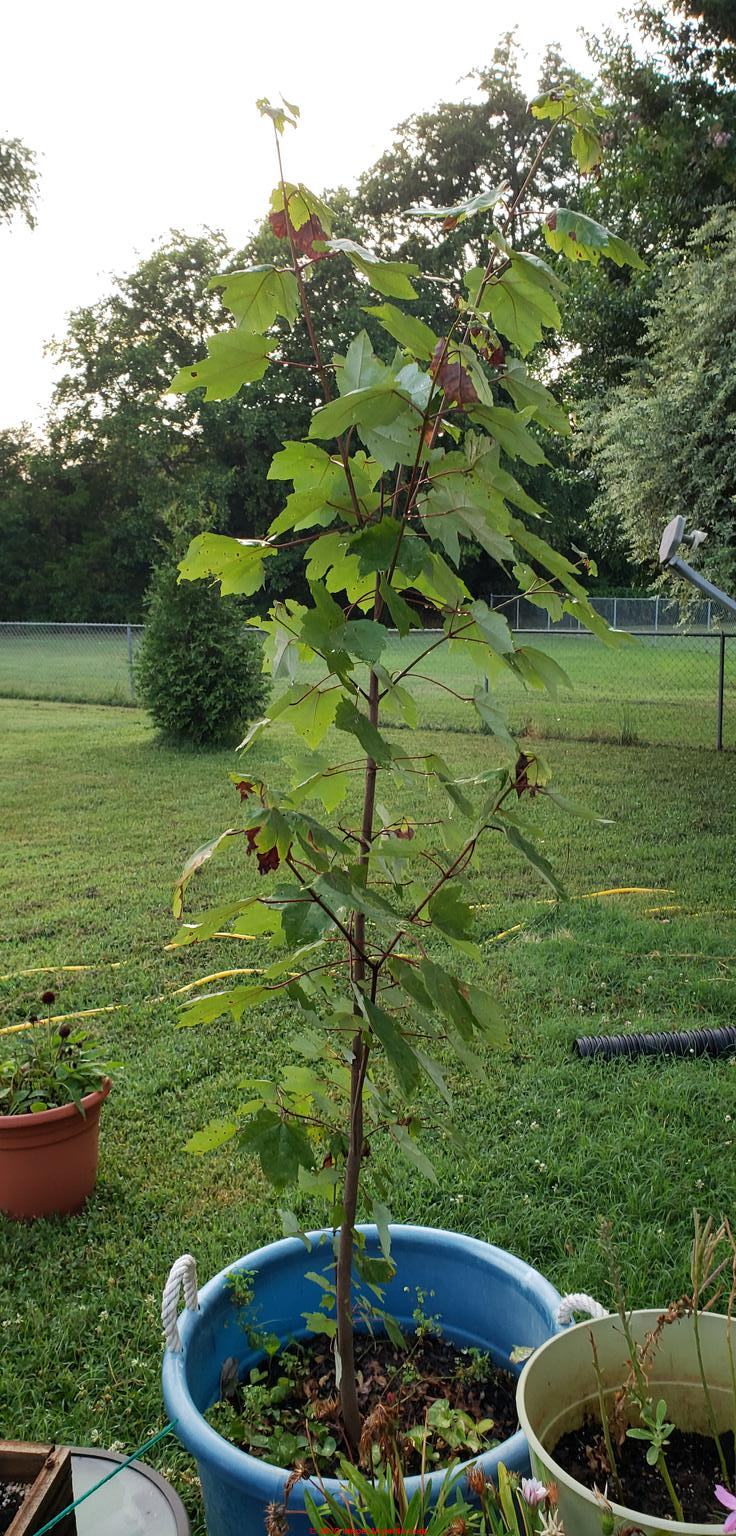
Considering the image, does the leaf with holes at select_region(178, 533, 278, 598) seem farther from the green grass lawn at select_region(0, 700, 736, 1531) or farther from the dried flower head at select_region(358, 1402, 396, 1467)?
the dried flower head at select_region(358, 1402, 396, 1467)

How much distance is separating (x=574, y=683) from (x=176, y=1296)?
1068 cm

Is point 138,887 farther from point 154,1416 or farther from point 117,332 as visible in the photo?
point 117,332

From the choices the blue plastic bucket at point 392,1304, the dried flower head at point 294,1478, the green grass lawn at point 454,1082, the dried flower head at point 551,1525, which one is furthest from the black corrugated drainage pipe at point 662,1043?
the dried flower head at point 551,1525

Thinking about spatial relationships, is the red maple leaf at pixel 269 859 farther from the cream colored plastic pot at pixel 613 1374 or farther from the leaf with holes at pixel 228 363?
the cream colored plastic pot at pixel 613 1374

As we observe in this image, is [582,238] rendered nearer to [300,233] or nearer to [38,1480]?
[300,233]

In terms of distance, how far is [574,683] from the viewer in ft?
38.2

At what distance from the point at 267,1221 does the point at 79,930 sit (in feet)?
7.46

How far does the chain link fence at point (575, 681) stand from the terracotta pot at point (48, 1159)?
6477mm

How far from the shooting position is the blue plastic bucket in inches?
53.9

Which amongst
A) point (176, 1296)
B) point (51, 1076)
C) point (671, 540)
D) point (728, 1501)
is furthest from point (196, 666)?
point (728, 1501)

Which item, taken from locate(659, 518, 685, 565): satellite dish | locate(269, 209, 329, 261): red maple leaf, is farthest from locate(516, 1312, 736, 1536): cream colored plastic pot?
locate(659, 518, 685, 565): satellite dish

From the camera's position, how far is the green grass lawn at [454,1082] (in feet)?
6.60

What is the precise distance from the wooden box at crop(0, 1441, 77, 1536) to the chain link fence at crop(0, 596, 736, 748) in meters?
7.32

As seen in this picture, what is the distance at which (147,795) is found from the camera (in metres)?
6.97
